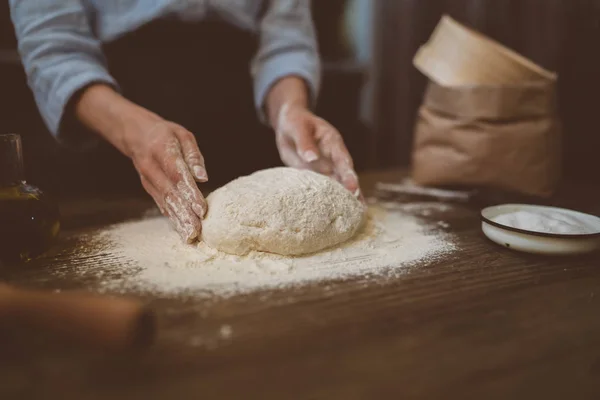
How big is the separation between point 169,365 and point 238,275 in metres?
0.31

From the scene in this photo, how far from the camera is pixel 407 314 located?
2.38 ft

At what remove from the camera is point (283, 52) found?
1.60 meters

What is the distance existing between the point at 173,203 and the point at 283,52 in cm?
78

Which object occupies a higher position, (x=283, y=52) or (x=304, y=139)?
(x=283, y=52)

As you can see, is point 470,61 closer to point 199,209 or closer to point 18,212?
point 199,209

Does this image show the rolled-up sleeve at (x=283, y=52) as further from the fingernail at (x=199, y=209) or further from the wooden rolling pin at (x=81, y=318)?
the wooden rolling pin at (x=81, y=318)

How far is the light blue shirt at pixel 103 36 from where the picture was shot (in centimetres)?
122

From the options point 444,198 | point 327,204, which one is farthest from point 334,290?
point 444,198

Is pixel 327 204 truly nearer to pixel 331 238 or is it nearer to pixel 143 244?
pixel 331 238

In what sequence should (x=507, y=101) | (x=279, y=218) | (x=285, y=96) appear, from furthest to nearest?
(x=285, y=96)
(x=507, y=101)
(x=279, y=218)

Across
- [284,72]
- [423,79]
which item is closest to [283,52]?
[284,72]

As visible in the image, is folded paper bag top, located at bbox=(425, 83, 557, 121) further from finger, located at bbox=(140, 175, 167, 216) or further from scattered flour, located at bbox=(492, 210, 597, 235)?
finger, located at bbox=(140, 175, 167, 216)

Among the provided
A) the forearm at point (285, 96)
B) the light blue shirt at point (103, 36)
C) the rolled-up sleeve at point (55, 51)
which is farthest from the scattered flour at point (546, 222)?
the rolled-up sleeve at point (55, 51)

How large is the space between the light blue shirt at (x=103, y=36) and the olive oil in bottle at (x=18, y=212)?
1.22ft
